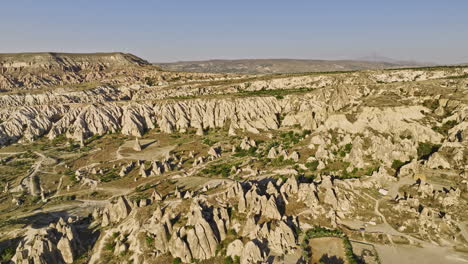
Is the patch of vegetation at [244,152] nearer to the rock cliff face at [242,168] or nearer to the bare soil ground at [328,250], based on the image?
the rock cliff face at [242,168]

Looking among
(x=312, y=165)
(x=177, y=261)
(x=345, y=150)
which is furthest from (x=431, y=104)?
(x=177, y=261)

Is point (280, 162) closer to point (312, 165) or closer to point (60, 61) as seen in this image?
point (312, 165)

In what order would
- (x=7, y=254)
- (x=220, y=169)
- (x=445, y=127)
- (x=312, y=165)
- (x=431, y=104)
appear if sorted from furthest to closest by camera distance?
(x=431, y=104) → (x=220, y=169) → (x=445, y=127) → (x=312, y=165) → (x=7, y=254)

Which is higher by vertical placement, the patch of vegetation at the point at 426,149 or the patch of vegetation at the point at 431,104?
the patch of vegetation at the point at 431,104

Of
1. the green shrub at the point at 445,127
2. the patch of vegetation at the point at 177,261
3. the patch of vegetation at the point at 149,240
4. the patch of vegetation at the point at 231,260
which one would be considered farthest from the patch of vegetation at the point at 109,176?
the green shrub at the point at 445,127

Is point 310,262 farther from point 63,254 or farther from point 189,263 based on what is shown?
point 63,254

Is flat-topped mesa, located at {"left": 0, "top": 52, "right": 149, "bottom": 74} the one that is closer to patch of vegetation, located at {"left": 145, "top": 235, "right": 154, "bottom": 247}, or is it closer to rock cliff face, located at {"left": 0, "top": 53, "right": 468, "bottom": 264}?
rock cliff face, located at {"left": 0, "top": 53, "right": 468, "bottom": 264}

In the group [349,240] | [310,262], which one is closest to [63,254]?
[310,262]
